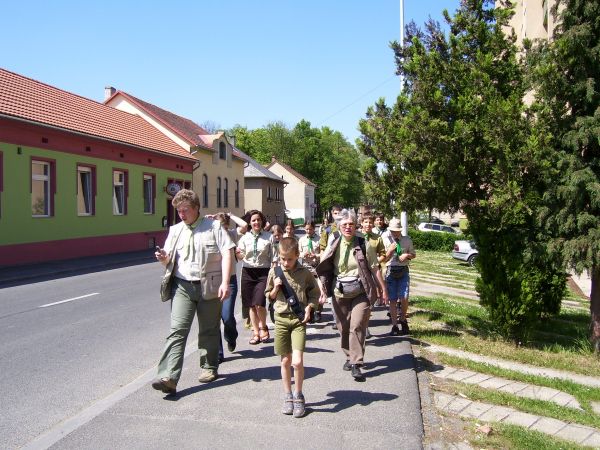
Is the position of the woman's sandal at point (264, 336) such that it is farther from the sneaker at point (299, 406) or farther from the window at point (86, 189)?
the window at point (86, 189)

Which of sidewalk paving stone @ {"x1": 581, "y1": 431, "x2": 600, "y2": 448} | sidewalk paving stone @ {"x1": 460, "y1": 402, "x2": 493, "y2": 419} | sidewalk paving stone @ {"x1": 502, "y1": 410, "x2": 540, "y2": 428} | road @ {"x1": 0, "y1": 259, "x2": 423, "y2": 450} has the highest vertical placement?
road @ {"x1": 0, "y1": 259, "x2": 423, "y2": 450}

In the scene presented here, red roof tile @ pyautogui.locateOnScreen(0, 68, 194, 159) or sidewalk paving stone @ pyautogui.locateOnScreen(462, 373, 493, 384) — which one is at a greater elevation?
red roof tile @ pyautogui.locateOnScreen(0, 68, 194, 159)

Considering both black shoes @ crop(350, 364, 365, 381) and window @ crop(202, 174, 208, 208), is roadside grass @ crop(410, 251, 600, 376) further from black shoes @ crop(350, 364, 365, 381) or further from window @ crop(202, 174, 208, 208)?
window @ crop(202, 174, 208, 208)

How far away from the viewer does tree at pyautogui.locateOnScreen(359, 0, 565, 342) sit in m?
6.49

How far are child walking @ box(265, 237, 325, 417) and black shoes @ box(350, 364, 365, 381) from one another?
933 millimetres

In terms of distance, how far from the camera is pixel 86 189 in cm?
2295

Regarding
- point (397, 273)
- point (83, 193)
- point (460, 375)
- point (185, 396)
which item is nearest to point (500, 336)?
point (397, 273)

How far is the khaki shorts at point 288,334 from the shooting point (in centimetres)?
475

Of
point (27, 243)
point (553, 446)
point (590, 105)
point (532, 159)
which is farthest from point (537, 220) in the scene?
point (27, 243)

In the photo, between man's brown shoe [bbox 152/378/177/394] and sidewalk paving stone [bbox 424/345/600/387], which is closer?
man's brown shoe [bbox 152/378/177/394]

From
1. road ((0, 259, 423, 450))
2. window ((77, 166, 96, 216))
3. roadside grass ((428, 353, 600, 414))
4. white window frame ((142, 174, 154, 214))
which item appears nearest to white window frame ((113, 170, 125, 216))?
window ((77, 166, 96, 216))

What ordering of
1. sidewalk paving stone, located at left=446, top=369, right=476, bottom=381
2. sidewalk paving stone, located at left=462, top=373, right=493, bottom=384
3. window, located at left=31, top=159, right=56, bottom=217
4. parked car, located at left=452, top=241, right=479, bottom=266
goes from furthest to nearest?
parked car, located at left=452, top=241, right=479, bottom=266
window, located at left=31, top=159, right=56, bottom=217
sidewalk paving stone, located at left=446, top=369, right=476, bottom=381
sidewalk paving stone, located at left=462, top=373, right=493, bottom=384

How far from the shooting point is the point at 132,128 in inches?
1142

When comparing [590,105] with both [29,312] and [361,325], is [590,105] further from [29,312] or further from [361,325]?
[29,312]
